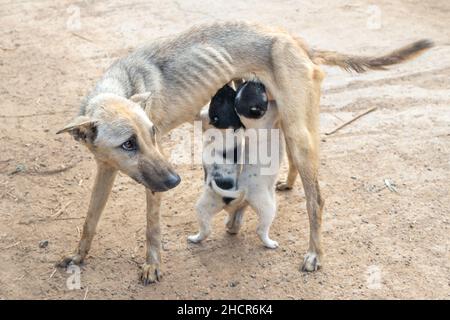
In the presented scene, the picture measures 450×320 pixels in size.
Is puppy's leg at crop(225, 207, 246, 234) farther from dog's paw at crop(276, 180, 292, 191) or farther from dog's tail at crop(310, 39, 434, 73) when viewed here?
dog's tail at crop(310, 39, 434, 73)

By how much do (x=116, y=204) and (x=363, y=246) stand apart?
83.8 inches

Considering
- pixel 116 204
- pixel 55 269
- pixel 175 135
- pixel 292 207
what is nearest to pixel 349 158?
pixel 292 207

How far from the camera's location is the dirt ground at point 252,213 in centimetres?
434

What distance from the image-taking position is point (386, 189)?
17.4ft

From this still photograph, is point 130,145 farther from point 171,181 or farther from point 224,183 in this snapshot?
point 224,183

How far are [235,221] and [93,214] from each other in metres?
1.12

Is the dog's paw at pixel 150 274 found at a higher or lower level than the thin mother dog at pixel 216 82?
lower

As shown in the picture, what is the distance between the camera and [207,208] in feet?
14.8

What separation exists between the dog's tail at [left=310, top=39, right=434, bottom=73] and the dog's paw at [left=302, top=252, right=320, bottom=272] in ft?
5.01

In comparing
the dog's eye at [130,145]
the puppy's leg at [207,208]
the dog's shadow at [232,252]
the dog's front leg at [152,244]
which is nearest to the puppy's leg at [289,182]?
the dog's shadow at [232,252]

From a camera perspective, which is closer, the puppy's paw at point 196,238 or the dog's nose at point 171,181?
the dog's nose at point 171,181

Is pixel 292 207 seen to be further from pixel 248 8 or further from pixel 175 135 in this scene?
pixel 248 8

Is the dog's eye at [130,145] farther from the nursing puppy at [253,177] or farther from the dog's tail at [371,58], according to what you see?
the dog's tail at [371,58]

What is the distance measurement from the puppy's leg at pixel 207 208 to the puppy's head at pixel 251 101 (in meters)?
0.67
